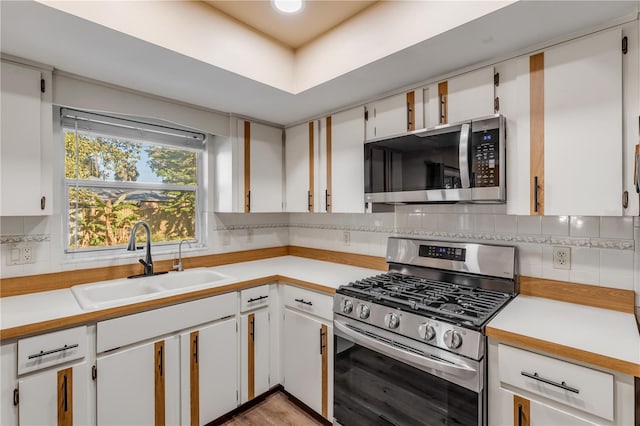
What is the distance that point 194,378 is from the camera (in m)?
1.78

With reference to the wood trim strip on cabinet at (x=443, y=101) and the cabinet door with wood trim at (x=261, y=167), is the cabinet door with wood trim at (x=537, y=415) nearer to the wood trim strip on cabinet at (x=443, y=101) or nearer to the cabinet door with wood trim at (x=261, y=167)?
the wood trim strip on cabinet at (x=443, y=101)

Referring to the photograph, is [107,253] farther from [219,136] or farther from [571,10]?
[571,10]

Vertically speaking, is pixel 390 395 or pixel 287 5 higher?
pixel 287 5

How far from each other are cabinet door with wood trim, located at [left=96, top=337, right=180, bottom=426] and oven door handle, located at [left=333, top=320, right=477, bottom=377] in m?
0.93

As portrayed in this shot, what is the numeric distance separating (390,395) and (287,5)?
199 centimetres

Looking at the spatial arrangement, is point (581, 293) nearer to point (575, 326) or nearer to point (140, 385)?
point (575, 326)

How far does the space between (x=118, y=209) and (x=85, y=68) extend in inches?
35.3

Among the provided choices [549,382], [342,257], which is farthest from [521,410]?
[342,257]

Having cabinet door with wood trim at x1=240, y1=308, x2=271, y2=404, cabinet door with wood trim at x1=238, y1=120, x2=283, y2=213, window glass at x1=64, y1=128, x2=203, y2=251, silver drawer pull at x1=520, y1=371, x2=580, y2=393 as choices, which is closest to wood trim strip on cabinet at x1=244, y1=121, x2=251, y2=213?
cabinet door with wood trim at x1=238, y1=120, x2=283, y2=213

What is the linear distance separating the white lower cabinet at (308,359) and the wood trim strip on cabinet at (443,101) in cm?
136

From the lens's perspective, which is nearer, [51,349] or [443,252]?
[51,349]

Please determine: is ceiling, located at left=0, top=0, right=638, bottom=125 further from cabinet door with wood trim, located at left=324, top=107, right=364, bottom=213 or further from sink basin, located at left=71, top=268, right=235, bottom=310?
sink basin, located at left=71, top=268, right=235, bottom=310

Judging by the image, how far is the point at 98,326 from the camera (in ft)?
4.78

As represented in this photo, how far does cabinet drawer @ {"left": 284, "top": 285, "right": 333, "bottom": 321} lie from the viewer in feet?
6.15
